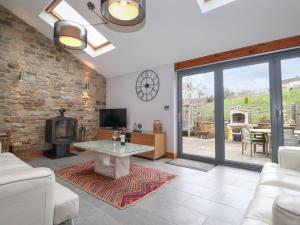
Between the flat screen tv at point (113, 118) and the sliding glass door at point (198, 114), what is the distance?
187 centimetres

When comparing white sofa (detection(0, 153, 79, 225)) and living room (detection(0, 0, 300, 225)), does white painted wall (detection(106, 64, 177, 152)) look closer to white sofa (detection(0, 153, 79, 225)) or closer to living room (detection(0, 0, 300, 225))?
living room (detection(0, 0, 300, 225))

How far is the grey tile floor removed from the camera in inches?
72.4

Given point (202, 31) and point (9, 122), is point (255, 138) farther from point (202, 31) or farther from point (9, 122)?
point (9, 122)

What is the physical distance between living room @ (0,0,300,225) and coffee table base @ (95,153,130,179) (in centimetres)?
3

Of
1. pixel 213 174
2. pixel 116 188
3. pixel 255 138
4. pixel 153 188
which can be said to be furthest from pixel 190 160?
pixel 116 188

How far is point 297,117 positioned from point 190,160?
7.38 ft

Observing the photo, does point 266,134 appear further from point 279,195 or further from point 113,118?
point 113,118

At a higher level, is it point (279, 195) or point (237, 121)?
point (237, 121)

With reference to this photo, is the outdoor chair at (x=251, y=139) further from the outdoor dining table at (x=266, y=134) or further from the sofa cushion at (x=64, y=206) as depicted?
the sofa cushion at (x=64, y=206)

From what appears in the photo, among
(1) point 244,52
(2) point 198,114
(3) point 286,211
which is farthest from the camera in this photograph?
(2) point 198,114

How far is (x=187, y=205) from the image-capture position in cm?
214

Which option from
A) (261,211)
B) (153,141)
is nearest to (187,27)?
(153,141)

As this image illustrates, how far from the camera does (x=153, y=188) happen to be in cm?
261

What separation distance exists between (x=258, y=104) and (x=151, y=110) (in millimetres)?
2540
